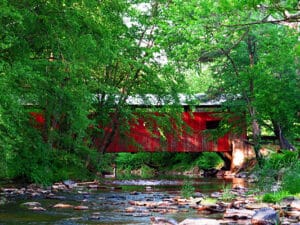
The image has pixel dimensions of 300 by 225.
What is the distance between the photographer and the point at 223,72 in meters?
22.0

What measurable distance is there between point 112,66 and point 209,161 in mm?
11374

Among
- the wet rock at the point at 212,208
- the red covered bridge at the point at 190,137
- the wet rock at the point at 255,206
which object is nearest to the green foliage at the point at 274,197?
the wet rock at the point at 255,206

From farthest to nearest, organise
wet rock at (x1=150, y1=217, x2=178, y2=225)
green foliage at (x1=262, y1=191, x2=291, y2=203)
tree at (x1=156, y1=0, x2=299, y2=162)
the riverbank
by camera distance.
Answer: tree at (x1=156, y1=0, x2=299, y2=162) < green foliage at (x1=262, y1=191, x2=291, y2=203) < the riverbank < wet rock at (x1=150, y1=217, x2=178, y2=225)

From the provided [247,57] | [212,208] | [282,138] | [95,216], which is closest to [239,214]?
[212,208]

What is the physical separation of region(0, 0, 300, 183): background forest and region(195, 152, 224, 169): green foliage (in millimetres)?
5754

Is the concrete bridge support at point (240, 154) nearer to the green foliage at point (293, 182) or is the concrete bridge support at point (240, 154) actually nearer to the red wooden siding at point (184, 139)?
the red wooden siding at point (184, 139)

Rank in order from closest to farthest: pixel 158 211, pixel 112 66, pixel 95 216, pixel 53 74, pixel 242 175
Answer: pixel 95 216
pixel 158 211
pixel 53 74
pixel 112 66
pixel 242 175

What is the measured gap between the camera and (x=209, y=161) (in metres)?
28.0

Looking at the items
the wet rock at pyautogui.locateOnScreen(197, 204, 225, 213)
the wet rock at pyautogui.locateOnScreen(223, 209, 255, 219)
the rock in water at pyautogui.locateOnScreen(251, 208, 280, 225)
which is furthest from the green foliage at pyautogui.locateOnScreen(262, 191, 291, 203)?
the rock in water at pyautogui.locateOnScreen(251, 208, 280, 225)

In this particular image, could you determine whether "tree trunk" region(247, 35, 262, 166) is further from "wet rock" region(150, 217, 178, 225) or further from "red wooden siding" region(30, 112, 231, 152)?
"wet rock" region(150, 217, 178, 225)

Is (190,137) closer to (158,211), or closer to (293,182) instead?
(293,182)

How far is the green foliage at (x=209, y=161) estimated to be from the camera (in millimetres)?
27594

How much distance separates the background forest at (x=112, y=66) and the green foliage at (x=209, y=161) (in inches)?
227

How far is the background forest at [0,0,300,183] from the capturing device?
891 centimetres
